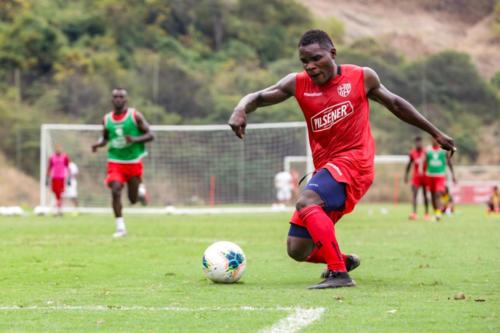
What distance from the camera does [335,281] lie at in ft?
29.4

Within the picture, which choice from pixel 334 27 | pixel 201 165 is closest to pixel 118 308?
pixel 201 165

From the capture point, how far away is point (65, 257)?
42.5 feet

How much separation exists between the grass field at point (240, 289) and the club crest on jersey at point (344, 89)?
1730mm

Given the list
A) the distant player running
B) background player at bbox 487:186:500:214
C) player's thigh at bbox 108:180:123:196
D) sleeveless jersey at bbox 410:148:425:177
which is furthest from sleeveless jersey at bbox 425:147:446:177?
player's thigh at bbox 108:180:123:196

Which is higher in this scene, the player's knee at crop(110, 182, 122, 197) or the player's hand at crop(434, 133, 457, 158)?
the player's hand at crop(434, 133, 457, 158)

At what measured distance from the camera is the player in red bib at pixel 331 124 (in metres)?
9.26

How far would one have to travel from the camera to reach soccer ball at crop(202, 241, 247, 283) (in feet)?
31.4

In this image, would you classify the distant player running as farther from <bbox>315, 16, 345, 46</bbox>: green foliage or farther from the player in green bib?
<bbox>315, 16, 345, 46</bbox>: green foliage

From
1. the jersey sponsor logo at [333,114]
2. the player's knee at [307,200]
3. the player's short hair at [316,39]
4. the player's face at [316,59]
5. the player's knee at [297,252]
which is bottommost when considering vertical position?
the player's knee at [297,252]

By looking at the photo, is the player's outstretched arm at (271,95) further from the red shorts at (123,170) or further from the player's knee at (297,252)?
the red shorts at (123,170)

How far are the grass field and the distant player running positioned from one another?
3.80 feet

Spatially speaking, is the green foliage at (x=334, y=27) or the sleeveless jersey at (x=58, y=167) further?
the green foliage at (x=334, y=27)

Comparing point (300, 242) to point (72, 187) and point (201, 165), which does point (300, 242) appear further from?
point (201, 165)

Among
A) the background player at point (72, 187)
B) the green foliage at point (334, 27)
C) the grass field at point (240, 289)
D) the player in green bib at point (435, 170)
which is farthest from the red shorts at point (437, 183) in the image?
the green foliage at point (334, 27)
